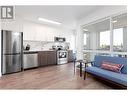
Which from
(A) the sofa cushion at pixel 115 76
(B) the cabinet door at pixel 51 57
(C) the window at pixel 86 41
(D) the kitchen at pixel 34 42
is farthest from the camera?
(B) the cabinet door at pixel 51 57

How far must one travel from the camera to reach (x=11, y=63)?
510 cm

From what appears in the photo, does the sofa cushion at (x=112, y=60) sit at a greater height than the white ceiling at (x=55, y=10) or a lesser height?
lesser

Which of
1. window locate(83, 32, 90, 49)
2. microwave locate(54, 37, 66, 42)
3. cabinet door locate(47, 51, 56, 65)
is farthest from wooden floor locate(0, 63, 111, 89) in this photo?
microwave locate(54, 37, 66, 42)

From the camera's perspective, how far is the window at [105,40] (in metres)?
4.41

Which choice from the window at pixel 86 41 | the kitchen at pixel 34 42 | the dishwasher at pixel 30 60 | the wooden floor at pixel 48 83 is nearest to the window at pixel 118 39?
the wooden floor at pixel 48 83

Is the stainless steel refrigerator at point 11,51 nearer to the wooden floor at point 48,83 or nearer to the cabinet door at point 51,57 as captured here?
the wooden floor at point 48,83

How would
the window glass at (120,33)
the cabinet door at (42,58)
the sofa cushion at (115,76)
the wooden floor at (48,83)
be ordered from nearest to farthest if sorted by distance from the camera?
the sofa cushion at (115,76), the wooden floor at (48,83), the window glass at (120,33), the cabinet door at (42,58)

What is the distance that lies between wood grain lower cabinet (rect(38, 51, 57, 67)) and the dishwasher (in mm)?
331

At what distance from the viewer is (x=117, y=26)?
4.05 meters

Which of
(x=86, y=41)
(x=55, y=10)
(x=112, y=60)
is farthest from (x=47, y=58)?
(x=112, y=60)

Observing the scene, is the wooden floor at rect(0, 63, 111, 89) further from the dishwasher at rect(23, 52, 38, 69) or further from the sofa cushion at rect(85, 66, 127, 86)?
the dishwasher at rect(23, 52, 38, 69)

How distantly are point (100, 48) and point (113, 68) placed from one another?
4.62 feet

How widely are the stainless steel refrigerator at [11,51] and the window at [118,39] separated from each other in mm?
3747

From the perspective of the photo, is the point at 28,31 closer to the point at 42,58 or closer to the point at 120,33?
the point at 42,58
